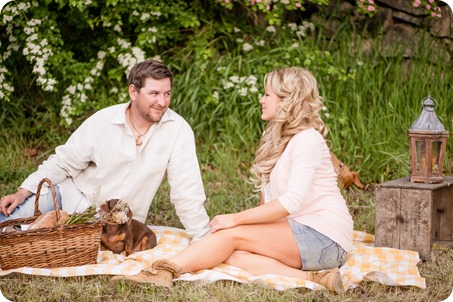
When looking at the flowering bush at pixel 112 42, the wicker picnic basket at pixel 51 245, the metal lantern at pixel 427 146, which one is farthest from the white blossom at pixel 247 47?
the wicker picnic basket at pixel 51 245

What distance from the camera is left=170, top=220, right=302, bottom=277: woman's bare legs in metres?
3.94

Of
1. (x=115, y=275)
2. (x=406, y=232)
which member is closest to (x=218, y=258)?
(x=115, y=275)

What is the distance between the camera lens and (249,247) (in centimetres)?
403

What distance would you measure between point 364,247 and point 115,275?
167cm

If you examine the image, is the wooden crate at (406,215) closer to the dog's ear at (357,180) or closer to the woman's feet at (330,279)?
the woman's feet at (330,279)

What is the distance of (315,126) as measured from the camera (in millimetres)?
4109

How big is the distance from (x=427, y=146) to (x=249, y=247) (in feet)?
4.76

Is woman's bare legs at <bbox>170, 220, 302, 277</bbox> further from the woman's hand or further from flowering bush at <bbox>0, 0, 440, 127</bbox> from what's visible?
flowering bush at <bbox>0, 0, 440, 127</bbox>

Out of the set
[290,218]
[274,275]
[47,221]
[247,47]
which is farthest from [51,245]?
[247,47]

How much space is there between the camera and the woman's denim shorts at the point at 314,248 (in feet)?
13.1

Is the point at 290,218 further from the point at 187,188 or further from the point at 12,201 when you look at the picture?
the point at 12,201

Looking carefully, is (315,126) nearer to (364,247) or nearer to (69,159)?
(364,247)

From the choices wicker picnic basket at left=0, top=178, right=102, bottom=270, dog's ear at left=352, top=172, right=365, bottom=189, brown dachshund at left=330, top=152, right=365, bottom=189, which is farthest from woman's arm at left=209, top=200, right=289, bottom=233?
dog's ear at left=352, top=172, right=365, bottom=189

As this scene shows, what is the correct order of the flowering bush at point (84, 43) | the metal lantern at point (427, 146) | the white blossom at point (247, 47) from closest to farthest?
the metal lantern at point (427, 146), the flowering bush at point (84, 43), the white blossom at point (247, 47)
